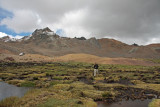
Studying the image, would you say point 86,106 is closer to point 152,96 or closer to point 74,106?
point 74,106

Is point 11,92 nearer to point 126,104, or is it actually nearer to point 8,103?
point 8,103

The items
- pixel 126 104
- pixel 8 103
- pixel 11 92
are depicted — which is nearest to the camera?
pixel 8 103

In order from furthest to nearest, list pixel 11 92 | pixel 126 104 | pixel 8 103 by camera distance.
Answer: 1. pixel 11 92
2. pixel 126 104
3. pixel 8 103

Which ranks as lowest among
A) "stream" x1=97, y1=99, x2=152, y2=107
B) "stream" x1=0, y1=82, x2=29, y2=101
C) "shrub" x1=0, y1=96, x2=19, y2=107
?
"stream" x1=97, y1=99, x2=152, y2=107

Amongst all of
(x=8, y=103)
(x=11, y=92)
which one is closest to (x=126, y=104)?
(x=8, y=103)

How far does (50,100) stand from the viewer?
12789mm

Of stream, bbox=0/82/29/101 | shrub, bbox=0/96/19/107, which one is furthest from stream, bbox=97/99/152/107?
stream, bbox=0/82/29/101

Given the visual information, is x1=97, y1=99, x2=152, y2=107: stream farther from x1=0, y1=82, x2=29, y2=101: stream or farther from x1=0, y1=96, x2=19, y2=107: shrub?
x1=0, y1=82, x2=29, y2=101: stream

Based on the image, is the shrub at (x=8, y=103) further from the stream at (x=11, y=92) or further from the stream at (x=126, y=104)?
the stream at (x=126, y=104)

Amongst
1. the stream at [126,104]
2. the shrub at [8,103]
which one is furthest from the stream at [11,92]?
the stream at [126,104]

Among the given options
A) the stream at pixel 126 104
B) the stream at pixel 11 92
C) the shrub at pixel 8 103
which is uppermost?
the shrub at pixel 8 103

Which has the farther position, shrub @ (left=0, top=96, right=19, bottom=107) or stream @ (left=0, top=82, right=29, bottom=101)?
stream @ (left=0, top=82, right=29, bottom=101)

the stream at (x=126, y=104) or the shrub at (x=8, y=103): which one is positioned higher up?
the shrub at (x=8, y=103)

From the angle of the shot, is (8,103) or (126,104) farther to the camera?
(126,104)
